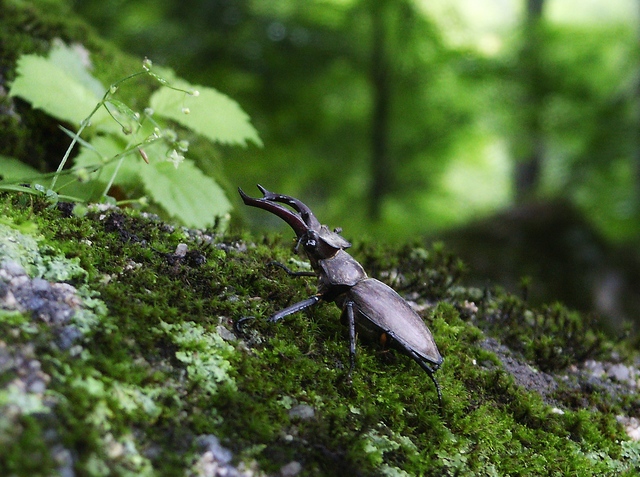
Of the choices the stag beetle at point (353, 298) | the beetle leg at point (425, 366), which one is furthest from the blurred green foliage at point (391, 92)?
the beetle leg at point (425, 366)

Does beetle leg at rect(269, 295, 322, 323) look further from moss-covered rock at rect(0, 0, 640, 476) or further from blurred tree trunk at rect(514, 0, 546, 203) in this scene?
blurred tree trunk at rect(514, 0, 546, 203)

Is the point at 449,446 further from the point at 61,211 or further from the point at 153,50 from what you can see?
the point at 153,50

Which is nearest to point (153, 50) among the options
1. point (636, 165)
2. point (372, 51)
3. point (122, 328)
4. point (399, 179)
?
point (372, 51)

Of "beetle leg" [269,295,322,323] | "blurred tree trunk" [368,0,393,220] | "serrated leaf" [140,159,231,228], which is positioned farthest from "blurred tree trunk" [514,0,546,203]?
"beetle leg" [269,295,322,323]

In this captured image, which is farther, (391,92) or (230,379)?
(391,92)

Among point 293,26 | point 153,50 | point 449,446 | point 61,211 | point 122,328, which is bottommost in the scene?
point 122,328

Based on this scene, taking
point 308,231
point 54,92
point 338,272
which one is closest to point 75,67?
point 54,92

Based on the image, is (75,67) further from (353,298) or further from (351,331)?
(351,331)
